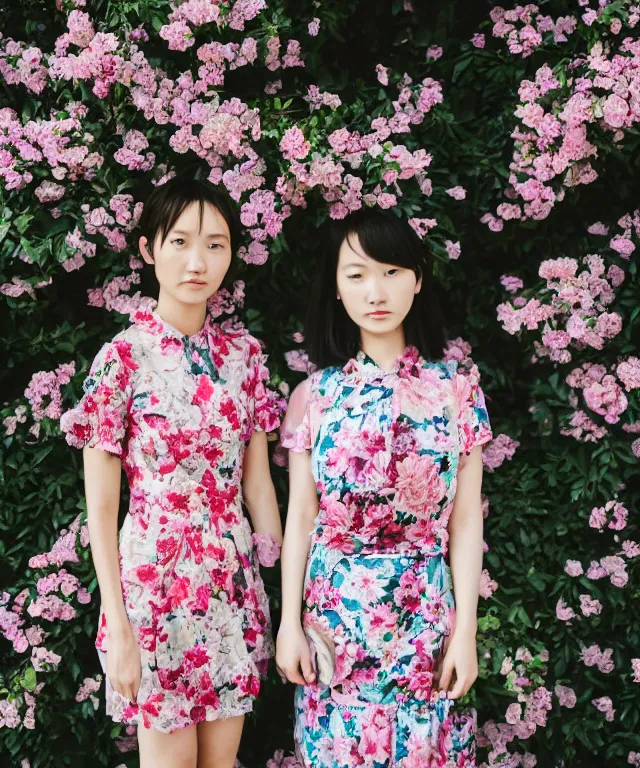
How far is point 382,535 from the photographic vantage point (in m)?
2.47

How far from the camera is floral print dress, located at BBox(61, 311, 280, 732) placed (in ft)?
7.68

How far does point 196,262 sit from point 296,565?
36.7 inches

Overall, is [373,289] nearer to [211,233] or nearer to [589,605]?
[211,233]

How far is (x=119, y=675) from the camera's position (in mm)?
2264

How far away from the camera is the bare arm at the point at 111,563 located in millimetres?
2271

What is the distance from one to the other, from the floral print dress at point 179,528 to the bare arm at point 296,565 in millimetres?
92

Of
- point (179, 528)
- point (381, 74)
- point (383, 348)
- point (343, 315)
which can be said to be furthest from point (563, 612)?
point (381, 74)

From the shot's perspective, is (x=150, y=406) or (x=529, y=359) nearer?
(x=150, y=406)

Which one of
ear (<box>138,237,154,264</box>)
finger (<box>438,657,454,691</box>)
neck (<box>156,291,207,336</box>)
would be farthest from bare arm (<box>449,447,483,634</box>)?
ear (<box>138,237,154,264</box>)

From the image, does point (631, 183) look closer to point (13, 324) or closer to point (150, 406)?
point (150, 406)

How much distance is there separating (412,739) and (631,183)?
2.00 meters

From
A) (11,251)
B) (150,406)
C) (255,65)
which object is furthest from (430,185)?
(11,251)

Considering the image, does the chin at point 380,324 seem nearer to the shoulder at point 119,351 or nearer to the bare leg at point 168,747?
the shoulder at point 119,351

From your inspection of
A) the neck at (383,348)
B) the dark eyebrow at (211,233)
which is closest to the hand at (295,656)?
the neck at (383,348)
